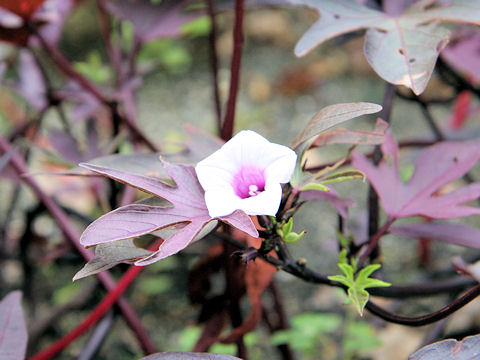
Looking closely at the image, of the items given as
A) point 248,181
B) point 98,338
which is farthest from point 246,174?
point 98,338

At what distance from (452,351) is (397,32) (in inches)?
12.3

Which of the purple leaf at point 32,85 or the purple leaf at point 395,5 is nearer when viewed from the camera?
the purple leaf at point 395,5

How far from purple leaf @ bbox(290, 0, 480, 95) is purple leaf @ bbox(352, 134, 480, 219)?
10 cm

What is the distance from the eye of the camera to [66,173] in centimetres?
46

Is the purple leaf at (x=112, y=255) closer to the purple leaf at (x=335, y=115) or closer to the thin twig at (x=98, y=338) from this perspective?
the purple leaf at (x=335, y=115)

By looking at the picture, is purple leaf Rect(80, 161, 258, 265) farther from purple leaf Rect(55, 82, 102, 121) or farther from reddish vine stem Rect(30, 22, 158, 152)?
purple leaf Rect(55, 82, 102, 121)

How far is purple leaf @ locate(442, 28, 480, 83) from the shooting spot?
2.56ft

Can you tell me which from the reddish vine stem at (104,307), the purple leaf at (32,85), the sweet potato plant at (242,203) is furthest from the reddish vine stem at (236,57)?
the purple leaf at (32,85)

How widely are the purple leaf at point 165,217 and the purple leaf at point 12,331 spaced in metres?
0.17

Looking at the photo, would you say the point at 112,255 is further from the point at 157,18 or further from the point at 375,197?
the point at 157,18

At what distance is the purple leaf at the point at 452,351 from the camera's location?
401 mm

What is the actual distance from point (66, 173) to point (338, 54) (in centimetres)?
Answer: 167

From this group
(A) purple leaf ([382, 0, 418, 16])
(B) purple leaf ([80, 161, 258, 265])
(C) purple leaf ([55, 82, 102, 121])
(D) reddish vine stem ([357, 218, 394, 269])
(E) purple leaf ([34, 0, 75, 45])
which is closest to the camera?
(B) purple leaf ([80, 161, 258, 265])

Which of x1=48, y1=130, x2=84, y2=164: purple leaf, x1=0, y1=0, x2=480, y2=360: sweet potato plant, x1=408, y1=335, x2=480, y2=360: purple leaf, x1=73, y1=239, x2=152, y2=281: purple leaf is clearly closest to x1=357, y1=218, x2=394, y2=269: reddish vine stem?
x1=0, y1=0, x2=480, y2=360: sweet potato plant
